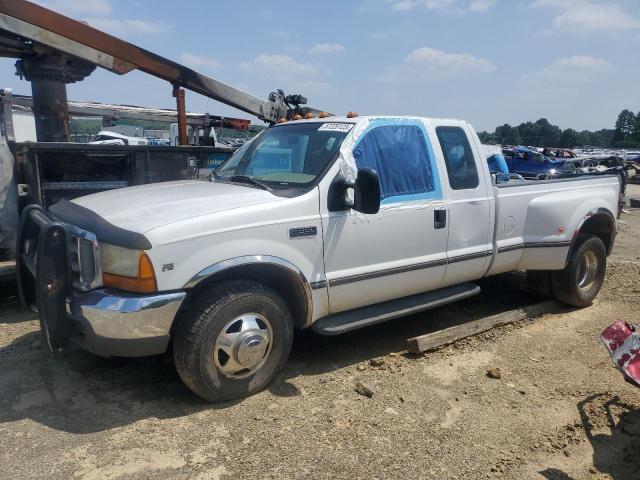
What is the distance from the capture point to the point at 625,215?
554 inches

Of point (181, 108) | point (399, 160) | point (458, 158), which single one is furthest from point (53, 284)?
point (181, 108)

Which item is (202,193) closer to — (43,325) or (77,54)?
(43,325)

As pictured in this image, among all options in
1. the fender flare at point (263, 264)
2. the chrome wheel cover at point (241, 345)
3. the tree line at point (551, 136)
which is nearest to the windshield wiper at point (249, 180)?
the fender flare at point (263, 264)

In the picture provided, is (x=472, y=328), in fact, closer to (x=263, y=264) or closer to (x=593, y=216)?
(x=593, y=216)

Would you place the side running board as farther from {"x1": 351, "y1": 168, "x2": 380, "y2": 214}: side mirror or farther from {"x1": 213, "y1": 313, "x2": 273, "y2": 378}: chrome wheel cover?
{"x1": 351, "y1": 168, "x2": 380, "y2": 214}: side mirror

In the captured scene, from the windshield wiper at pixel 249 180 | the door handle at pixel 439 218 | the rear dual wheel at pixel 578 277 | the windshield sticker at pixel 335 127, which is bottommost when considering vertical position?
the rear dual wheel at pixel 578 277

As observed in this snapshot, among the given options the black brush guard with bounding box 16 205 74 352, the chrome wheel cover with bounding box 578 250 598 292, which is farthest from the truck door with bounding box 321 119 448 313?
the chrome wheel cover with bounding box 578 250 598 292

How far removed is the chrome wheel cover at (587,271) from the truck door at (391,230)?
2156 millimetres

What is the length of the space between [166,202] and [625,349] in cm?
306

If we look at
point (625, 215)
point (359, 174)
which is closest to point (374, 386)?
point (359, 174)

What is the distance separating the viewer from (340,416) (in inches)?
136

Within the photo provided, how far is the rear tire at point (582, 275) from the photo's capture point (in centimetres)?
559

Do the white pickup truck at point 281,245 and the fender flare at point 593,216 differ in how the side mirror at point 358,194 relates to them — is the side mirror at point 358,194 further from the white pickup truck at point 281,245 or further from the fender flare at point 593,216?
the fender flare at point 593,216

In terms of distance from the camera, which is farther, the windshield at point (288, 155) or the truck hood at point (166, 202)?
the windshield at point (288, 155)
